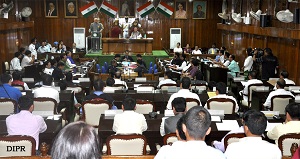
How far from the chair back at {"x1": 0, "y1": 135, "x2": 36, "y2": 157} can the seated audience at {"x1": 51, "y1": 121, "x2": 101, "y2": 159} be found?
3.34m

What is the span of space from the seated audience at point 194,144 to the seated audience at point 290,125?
2.55 m

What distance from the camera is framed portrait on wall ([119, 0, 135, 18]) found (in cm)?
2625

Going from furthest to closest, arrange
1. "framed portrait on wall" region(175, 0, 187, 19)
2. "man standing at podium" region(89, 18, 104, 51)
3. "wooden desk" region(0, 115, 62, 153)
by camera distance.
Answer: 1. "framed portrait on wall" region(175, 0, 187, 19)
2. "man standing at podium" region(89, 18, 104, 51)
3. "wooden desk" region(0, 115, 62, 153)

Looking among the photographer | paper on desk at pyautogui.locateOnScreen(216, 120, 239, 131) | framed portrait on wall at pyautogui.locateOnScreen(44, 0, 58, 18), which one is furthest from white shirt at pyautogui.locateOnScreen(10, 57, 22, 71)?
paper on desk at pyautogui.locateOnScreen(216, 120, 239, 131)

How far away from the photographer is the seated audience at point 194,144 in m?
3.64

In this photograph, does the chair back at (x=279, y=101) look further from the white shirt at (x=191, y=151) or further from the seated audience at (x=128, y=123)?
the white shirt at (x=191, y=151)

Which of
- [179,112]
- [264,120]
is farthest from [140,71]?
[264,120]

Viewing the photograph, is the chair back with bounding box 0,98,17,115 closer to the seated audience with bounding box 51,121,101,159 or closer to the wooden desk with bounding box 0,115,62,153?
the wooden desk with bounding box 0,115,62,153

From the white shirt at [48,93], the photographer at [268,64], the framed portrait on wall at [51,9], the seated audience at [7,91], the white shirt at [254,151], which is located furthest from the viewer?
the framed portrait on wall at [51,9]

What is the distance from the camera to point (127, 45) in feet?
74.3

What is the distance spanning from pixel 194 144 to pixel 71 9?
77.1ft

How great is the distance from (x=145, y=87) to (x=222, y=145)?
17.3ft

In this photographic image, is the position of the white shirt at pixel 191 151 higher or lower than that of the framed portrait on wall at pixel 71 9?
lower

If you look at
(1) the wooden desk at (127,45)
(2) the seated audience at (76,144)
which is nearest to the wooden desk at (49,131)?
(2) the seated audience at (76,144)
